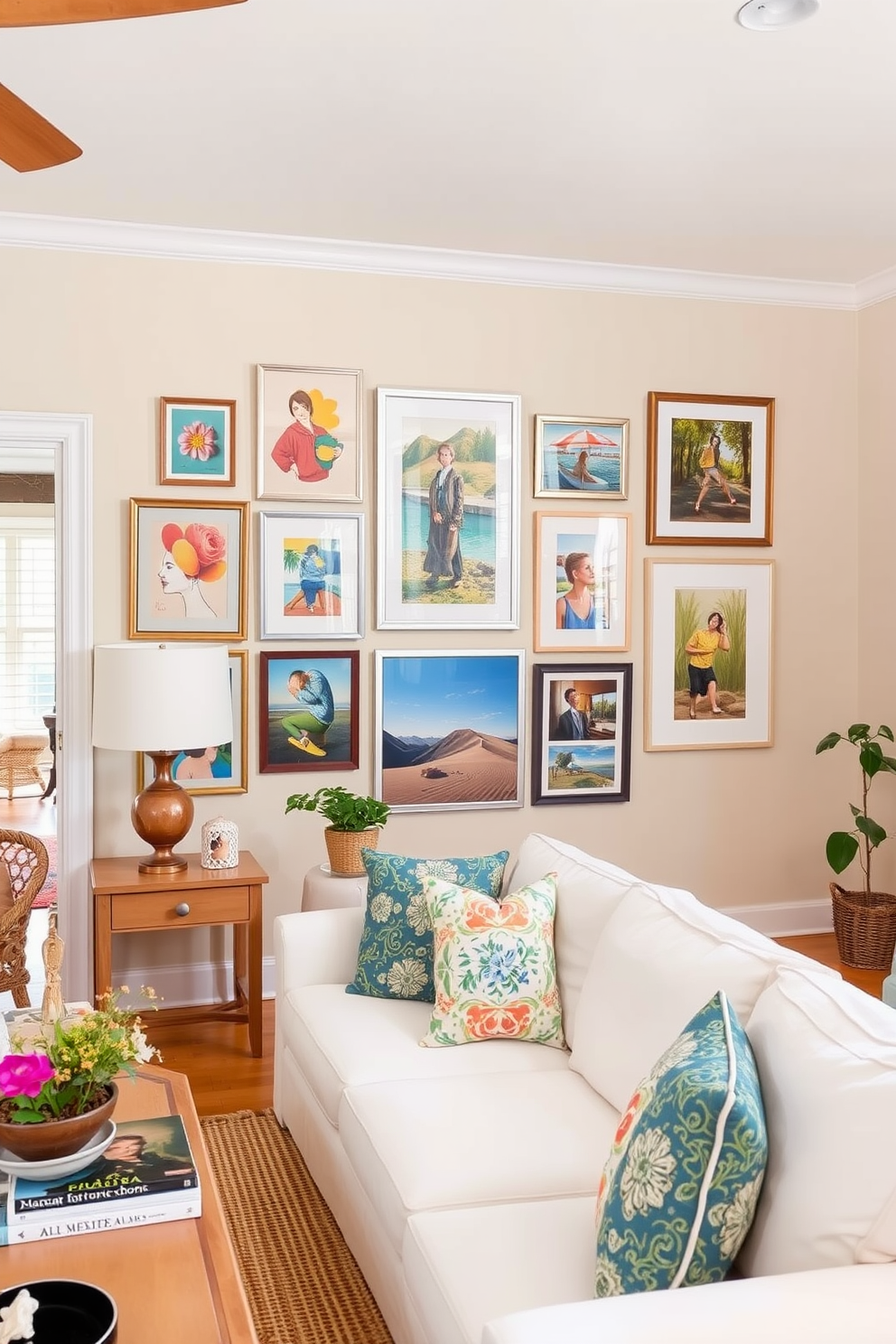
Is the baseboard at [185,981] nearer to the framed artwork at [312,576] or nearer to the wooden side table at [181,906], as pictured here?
the wooden side table at [181,906]

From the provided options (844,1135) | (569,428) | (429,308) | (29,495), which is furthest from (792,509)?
(29,495)

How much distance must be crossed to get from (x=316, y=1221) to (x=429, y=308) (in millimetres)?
3130

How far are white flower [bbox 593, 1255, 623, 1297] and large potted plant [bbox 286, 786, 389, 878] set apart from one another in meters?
2.33

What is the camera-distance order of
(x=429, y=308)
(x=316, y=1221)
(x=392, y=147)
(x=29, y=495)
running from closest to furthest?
1. (x=316, y=1221)
2. (x=392, y=147)
3. (x=429, y=308)
4. (x=29, y=495)

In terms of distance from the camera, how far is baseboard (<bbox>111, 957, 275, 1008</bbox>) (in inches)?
165

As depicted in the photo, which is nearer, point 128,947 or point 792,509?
point 128,947

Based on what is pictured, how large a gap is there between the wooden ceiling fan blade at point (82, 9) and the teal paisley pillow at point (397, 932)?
1.98 m

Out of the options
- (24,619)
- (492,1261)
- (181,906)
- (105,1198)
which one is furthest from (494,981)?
(24,619)

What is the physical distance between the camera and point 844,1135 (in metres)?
1.50

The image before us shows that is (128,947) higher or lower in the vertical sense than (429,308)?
lower

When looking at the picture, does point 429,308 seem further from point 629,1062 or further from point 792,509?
point 629,1062

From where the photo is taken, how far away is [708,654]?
476 centimetres

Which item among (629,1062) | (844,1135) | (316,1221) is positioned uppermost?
(844,1135)

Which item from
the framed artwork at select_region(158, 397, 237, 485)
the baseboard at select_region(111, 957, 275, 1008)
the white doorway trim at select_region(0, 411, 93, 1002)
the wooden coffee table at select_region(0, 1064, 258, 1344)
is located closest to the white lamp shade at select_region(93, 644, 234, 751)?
the white doorway trim at select_region(0, 411, 93, 1002)
